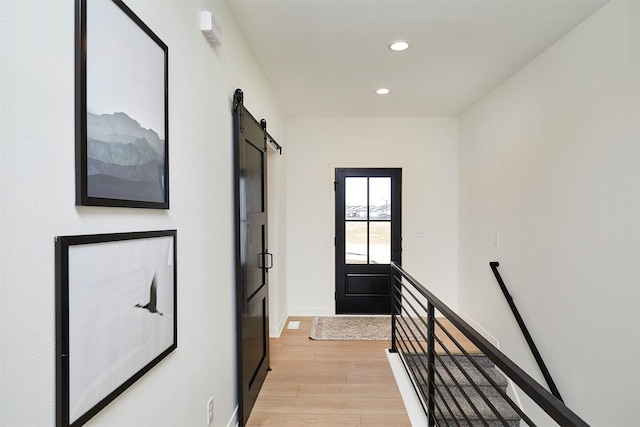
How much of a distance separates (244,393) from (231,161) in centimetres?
152

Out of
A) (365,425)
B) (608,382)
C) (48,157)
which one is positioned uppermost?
(48,157)

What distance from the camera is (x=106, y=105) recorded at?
2.99 feet

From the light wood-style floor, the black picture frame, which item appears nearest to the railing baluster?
the light wood-style floor

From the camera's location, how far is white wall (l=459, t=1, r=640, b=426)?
1.86 meters

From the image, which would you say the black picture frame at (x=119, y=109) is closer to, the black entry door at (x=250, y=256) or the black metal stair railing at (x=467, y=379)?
the black entry door at (x=250, y=256)

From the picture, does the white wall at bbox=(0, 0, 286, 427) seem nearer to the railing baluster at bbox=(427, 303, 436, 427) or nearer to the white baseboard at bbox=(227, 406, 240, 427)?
the white baseboard at bbox=(227, 406, 240, 427)

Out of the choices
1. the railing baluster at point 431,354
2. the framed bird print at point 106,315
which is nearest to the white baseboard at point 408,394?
the railing baluster at point 431,354

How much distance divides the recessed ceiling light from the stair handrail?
2.25m

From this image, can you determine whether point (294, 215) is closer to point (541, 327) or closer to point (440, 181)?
point (440, 181)

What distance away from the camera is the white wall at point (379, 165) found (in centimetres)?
439

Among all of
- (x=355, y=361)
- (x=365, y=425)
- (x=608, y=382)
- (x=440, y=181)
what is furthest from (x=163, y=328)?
(x=440, y=181)

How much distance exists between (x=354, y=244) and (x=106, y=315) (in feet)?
12.1

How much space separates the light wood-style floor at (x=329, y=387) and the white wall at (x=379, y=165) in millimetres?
1104

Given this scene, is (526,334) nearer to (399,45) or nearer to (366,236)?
(366,236)
